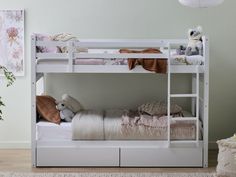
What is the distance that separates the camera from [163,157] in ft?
15.2

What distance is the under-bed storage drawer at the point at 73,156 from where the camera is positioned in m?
4.62

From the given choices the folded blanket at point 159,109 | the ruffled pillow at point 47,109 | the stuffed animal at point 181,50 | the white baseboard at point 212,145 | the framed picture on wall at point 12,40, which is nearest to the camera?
the ruffled pillow at point 47,109

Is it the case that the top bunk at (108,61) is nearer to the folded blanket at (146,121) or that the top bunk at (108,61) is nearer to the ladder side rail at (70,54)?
the ladder side rail at (70,54)

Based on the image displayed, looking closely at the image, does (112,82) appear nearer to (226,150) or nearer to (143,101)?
(143,101)

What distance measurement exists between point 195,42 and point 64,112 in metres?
1.45

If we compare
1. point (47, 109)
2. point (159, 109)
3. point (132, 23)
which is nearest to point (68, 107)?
point (47, 109)

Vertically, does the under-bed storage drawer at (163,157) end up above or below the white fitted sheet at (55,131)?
below

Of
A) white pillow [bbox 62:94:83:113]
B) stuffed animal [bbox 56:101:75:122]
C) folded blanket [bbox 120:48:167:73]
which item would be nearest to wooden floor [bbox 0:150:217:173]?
stuffed animal [bbox 56:101:75:122]

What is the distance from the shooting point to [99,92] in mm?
5395

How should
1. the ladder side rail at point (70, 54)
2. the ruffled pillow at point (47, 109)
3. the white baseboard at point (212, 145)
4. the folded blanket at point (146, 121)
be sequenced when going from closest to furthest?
1. the ladder side rail at point (70, 54)
2. the folded blanket at point (146, 121)
3. the ruffled pillow at point (47, 109)
4. the white baseboard at point (212, 145)

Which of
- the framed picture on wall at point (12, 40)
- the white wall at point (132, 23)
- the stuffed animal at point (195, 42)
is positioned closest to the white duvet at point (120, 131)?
the stuffed animal at point (195, 42)

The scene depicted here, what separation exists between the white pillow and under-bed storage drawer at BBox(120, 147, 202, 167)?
28.0 inches

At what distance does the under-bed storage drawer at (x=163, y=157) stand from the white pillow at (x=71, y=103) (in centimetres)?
71

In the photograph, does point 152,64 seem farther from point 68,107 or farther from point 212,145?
point 212,145
